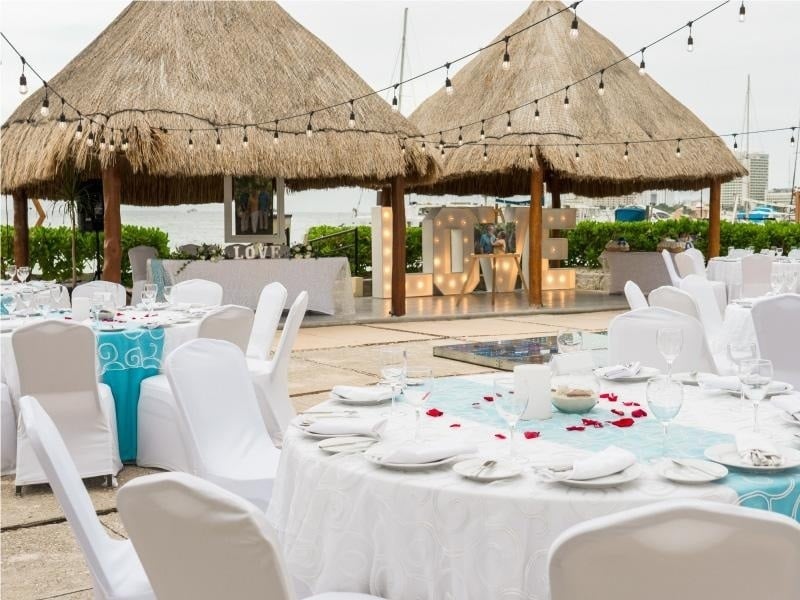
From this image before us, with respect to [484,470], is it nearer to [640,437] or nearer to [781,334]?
[640,437]

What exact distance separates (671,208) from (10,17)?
43986 mm

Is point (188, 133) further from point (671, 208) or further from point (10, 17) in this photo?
point (671, 208)

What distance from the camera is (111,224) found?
1191 centimetres

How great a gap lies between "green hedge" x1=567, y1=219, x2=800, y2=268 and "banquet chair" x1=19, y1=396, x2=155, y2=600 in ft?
59.4

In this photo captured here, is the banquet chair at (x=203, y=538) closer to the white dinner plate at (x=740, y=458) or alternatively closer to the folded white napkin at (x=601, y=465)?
the folded white napkin at (x=601, y=465)

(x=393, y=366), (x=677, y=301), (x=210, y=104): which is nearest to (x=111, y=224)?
(x=210, y=104)

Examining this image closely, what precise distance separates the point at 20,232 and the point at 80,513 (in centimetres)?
1331

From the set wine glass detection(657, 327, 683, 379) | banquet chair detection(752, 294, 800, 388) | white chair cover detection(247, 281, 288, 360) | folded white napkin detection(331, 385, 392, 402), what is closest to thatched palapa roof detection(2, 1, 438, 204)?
white chair cover detection(247, 281, 288, 360)

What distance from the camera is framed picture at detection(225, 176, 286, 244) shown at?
45.9 feet

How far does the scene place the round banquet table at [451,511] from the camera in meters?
2.27

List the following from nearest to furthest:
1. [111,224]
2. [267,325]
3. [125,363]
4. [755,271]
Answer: [125,363], [267,325], [755,271], [111,224]

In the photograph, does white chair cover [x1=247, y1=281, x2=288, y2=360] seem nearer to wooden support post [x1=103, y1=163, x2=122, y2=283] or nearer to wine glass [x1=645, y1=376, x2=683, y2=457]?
wine glass [x1=645, y1=376, x2=683, y2=457]

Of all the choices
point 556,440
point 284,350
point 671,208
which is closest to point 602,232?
point 284,350

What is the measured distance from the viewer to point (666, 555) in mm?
1634
